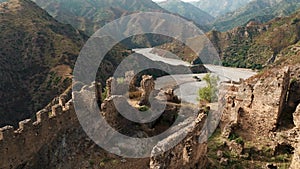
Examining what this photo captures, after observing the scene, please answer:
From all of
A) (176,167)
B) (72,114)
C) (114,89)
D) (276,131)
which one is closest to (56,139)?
(72,114)

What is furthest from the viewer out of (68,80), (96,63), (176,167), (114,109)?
(96,63)

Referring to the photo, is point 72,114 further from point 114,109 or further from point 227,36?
point 227,36

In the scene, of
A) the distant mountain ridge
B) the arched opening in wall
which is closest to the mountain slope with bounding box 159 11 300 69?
the distant mountain ridge

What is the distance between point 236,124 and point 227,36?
16795 cm

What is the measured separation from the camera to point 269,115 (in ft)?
63.6

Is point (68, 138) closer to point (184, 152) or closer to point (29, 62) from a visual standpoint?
point (184, 152)

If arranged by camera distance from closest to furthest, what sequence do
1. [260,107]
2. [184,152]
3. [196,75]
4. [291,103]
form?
[184,152] < [260,107] < [291,103] < [196,75]

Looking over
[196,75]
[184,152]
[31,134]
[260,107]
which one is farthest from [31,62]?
[184,152]

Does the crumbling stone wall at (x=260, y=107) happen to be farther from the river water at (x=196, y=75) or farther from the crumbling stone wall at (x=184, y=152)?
the river water at (x=196, y=75)

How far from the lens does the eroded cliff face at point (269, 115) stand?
1825 centimetres

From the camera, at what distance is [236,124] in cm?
2062

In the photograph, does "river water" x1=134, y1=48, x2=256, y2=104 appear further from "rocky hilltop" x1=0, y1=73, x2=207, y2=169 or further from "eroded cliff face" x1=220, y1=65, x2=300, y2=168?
"eroded cliff face" x1=220, y1=65, x2=300, y2=168

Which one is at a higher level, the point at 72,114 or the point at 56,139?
the point at 72,114

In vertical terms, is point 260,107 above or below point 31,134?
above
